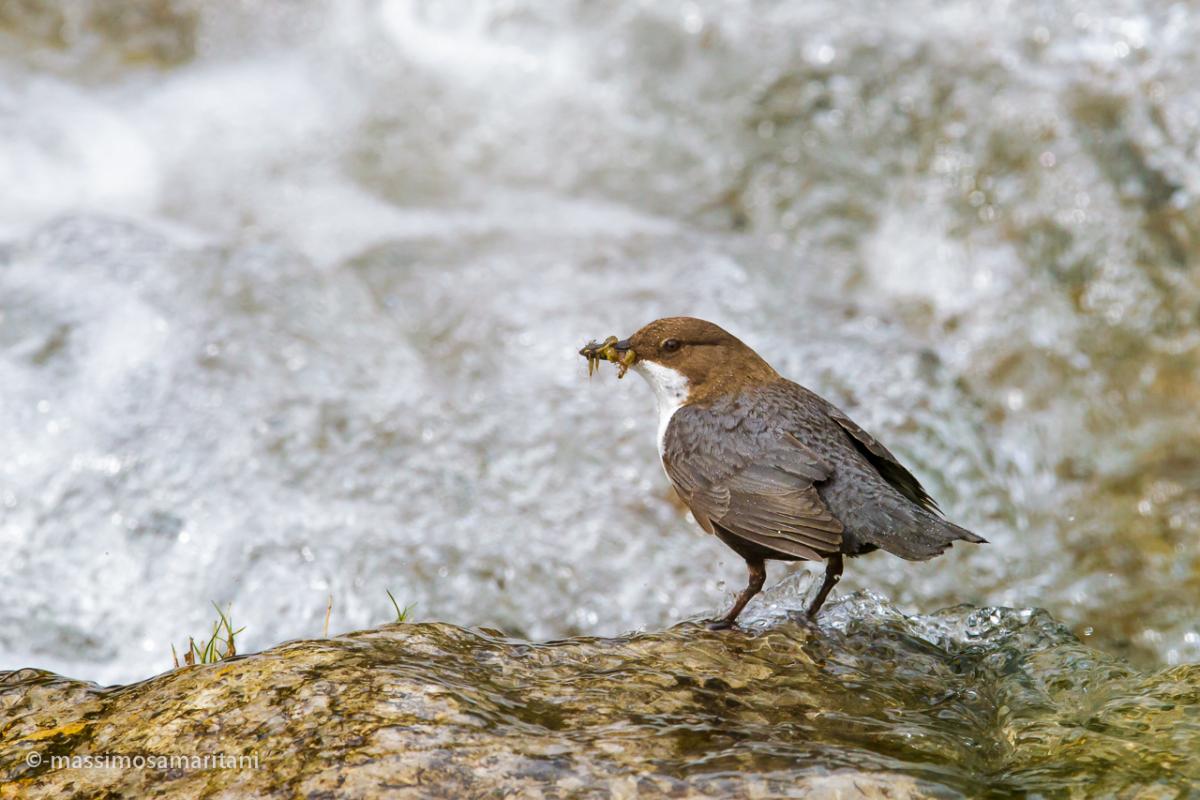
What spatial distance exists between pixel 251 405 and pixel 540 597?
5.20 feet

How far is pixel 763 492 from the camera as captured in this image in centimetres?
339

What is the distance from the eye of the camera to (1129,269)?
7.00 meters

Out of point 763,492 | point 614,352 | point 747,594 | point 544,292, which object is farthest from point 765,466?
point 544,292

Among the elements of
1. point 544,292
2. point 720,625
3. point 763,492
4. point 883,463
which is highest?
point 544,292

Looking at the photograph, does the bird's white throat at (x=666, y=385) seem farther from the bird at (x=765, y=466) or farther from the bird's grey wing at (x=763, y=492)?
the bird's grey wing at (x=763, y=492)

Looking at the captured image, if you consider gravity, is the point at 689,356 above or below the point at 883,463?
above

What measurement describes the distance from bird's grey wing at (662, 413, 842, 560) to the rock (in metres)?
0.29

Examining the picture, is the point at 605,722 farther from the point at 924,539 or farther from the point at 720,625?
the point at 924,539

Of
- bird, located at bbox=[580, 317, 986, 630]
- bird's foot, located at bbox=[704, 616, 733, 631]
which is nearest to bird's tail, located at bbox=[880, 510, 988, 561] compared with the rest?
bird, located at bbox=[580, 317, 986, 630]

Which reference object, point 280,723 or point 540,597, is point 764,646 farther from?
point 540,597

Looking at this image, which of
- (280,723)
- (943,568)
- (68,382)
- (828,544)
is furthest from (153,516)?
(943,568)

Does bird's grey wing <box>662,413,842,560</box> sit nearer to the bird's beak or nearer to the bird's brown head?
the bird's brown head

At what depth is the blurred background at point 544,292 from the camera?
495 cm

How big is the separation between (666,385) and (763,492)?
60cm
